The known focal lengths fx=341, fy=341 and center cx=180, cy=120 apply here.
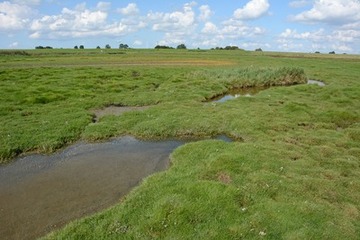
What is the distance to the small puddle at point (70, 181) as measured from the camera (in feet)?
44.3

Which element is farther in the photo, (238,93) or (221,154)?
(238,93)

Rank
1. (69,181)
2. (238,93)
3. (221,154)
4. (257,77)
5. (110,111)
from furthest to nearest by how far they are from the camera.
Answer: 1. (257,77)
2. (238,93)
3. (110,111)
4. (221,154)
5. (69,181)

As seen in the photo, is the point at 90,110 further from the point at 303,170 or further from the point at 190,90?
the point at 303,170

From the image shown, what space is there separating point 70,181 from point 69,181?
0.16 feet

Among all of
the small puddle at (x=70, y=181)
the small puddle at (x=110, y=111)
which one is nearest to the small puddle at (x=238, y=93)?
the small puddle at (x=110, y=111)

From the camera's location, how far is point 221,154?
17.6 meters

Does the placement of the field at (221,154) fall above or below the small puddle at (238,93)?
above

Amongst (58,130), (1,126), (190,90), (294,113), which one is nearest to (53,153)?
(58,130)

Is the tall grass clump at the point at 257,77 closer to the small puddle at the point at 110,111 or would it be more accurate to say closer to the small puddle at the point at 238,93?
the small puddle at the point at 238,93

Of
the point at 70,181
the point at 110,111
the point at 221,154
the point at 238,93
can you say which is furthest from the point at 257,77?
the point at 70,181

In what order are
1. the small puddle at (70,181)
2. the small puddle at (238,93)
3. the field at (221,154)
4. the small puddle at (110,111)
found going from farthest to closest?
1. the small puddle at (238,93)
2. the small puddle at (110,111)
3. the small puddle at (70,181)
4. the field at (221,154)

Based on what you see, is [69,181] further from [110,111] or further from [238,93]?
[238,93]

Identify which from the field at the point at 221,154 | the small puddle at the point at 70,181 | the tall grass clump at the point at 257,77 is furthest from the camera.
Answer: the tall grass clump at the point at 257,77

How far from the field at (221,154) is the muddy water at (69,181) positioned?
1.22 m
